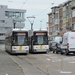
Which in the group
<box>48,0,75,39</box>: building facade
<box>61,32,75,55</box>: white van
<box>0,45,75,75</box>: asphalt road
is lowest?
<box>0,45,75,75</box>: asphalt road

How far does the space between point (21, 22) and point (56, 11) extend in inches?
1524

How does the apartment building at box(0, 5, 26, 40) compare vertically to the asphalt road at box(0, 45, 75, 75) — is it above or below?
above

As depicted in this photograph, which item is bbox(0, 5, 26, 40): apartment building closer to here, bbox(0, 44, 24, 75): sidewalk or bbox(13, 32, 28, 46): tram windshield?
bbox(13, 32, 28, 46): tram windshield

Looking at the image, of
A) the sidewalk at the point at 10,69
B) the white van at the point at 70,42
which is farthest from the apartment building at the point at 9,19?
the sidewalk at the point at 10,69

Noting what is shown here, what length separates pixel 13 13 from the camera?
482 feet

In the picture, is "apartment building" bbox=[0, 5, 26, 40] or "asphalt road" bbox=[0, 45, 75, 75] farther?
"apartment building" bbox=[0, 5, 26, 40]

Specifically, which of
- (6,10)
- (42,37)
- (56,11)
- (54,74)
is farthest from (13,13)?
(54,74)

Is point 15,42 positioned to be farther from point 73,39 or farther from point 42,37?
point 73,39

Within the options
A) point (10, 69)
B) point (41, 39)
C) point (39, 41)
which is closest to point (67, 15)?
point (41, 39)

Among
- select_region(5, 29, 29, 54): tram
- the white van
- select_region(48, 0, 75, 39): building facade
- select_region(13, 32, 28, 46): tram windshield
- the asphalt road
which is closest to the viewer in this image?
the asphalt road

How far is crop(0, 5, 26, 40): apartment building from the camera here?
139 metres

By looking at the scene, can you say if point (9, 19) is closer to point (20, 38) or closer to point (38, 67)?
point (20, 38)

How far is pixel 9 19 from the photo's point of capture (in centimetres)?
14175

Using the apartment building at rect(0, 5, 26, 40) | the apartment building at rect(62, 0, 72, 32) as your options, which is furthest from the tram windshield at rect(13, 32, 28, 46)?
the apartment building at rect(0, 5, 26, 40)
